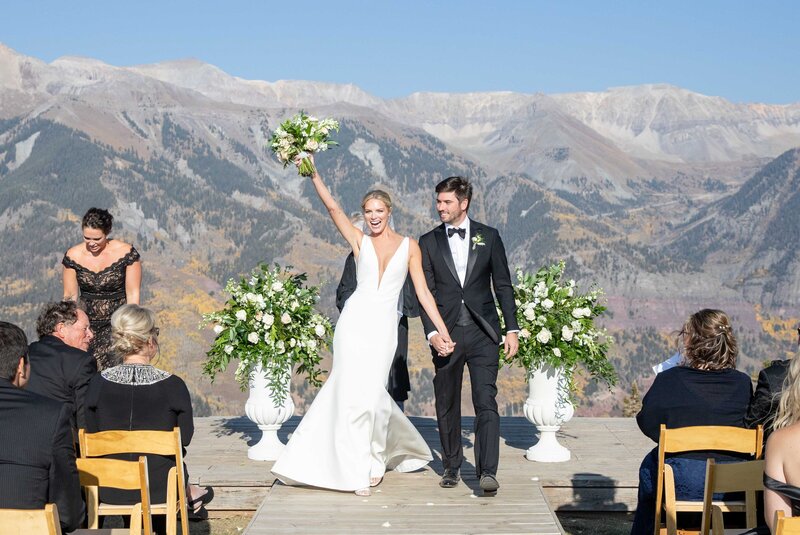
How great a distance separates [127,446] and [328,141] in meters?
2.91

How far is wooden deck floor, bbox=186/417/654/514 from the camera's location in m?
7.62

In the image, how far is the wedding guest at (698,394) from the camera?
5523 mm

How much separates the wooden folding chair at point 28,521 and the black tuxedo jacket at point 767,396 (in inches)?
145

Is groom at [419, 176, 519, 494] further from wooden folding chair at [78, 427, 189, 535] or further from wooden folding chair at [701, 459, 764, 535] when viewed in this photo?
wooden folding chair at [701, 459, 764, 535]

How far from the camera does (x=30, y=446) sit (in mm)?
3959

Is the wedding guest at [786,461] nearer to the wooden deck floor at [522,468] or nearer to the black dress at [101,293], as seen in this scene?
the wooden deck floor at [522,468]

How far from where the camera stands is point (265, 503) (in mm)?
6605

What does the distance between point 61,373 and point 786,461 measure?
4309 mm

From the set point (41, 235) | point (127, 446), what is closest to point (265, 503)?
point (127, 446)

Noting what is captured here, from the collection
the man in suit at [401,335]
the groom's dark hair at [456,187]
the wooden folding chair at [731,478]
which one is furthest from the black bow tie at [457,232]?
the wooden folding chair at [731,478]

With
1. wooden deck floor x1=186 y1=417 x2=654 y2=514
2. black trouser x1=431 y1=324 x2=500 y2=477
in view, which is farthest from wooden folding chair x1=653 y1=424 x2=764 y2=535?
wooden deck floor x1=186 y1=417 x2=654 y2=514

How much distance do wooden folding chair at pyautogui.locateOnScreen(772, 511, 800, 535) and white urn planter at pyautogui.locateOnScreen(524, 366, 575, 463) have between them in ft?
16.9

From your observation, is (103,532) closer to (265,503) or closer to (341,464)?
(265,503)

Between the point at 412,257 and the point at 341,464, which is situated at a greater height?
the point at 412,257
